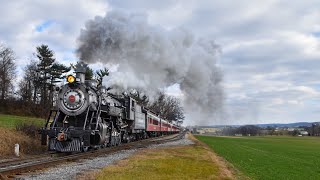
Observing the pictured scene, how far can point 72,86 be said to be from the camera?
1883 centimetres

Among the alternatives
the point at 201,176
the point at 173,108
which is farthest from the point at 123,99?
the point at 173,108

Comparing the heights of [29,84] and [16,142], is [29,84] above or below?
above

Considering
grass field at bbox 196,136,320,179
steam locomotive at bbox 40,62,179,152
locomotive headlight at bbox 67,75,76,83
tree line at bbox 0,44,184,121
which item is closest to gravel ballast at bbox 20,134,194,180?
steam locomotive at bbox 40,62,179,152

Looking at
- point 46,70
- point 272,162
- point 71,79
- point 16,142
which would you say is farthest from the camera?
point 46,70

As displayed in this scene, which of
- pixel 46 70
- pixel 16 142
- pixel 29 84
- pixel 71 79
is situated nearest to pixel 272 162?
pixel 71 79

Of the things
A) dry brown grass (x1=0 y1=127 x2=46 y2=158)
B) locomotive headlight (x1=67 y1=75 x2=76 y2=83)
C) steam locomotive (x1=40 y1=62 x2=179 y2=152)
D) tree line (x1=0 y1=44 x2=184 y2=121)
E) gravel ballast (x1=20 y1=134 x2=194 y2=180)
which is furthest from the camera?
tree line (x1=0 y1=44 x2=184 y2=121)

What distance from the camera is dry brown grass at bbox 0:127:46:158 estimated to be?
17.9m

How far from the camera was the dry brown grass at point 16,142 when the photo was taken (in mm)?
17944

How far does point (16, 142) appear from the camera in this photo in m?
19.2

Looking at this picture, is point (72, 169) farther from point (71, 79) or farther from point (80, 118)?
point (71, 79)

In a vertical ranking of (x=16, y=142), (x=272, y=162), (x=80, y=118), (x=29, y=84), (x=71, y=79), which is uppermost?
(x=29, y=84)

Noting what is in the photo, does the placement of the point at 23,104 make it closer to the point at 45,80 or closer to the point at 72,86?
the point at 45,80

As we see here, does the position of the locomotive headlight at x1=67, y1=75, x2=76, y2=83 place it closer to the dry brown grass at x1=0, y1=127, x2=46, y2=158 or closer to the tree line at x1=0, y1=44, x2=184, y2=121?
the dry brown grass at x1=0, y1=127, x2=46, y2=158

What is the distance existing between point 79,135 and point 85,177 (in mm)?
6664
